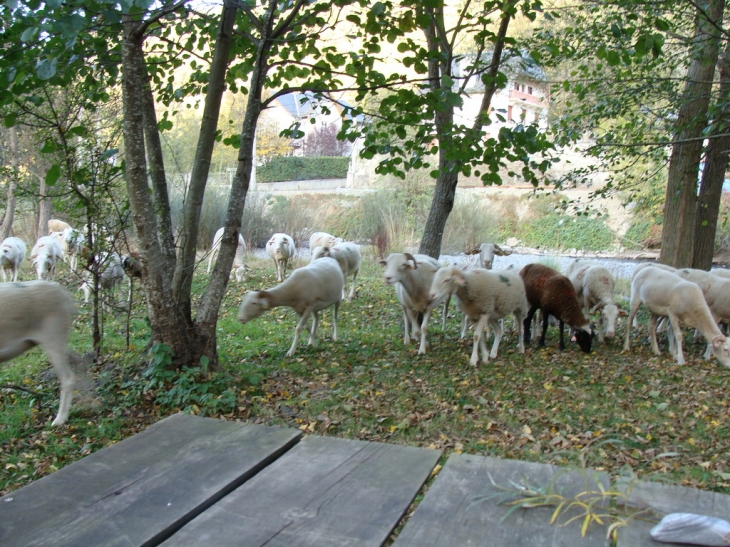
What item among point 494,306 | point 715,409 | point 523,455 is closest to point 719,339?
point 715,409

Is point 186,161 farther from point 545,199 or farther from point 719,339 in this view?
point 719,339

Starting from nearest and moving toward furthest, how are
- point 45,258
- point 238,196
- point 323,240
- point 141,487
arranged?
point 141,487 → point 238,196 → point 45,258 → point 323,240

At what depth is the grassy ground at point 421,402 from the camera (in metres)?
5.16

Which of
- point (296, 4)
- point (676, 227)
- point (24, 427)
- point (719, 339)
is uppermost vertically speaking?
point (296, 4)

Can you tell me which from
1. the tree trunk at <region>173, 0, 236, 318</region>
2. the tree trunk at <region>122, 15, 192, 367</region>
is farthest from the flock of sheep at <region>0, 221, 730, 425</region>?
the tree trunk at <region>122, 15, 192, 367</region>

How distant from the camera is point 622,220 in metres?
26.9

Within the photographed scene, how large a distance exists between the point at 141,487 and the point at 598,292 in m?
9.03

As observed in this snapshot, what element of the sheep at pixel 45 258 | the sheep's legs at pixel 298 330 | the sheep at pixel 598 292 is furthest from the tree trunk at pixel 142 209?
the sheep at pixel 45 258

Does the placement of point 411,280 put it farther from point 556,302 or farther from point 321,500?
point 321,500

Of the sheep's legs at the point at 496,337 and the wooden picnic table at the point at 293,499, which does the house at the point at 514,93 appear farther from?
the wooden picnic table at the point at 293,499

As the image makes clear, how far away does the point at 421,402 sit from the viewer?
644 cm

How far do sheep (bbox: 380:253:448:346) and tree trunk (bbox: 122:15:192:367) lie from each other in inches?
132

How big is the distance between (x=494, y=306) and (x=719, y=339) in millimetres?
2794

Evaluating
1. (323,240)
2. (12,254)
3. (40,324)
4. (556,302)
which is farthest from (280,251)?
(40,324)
